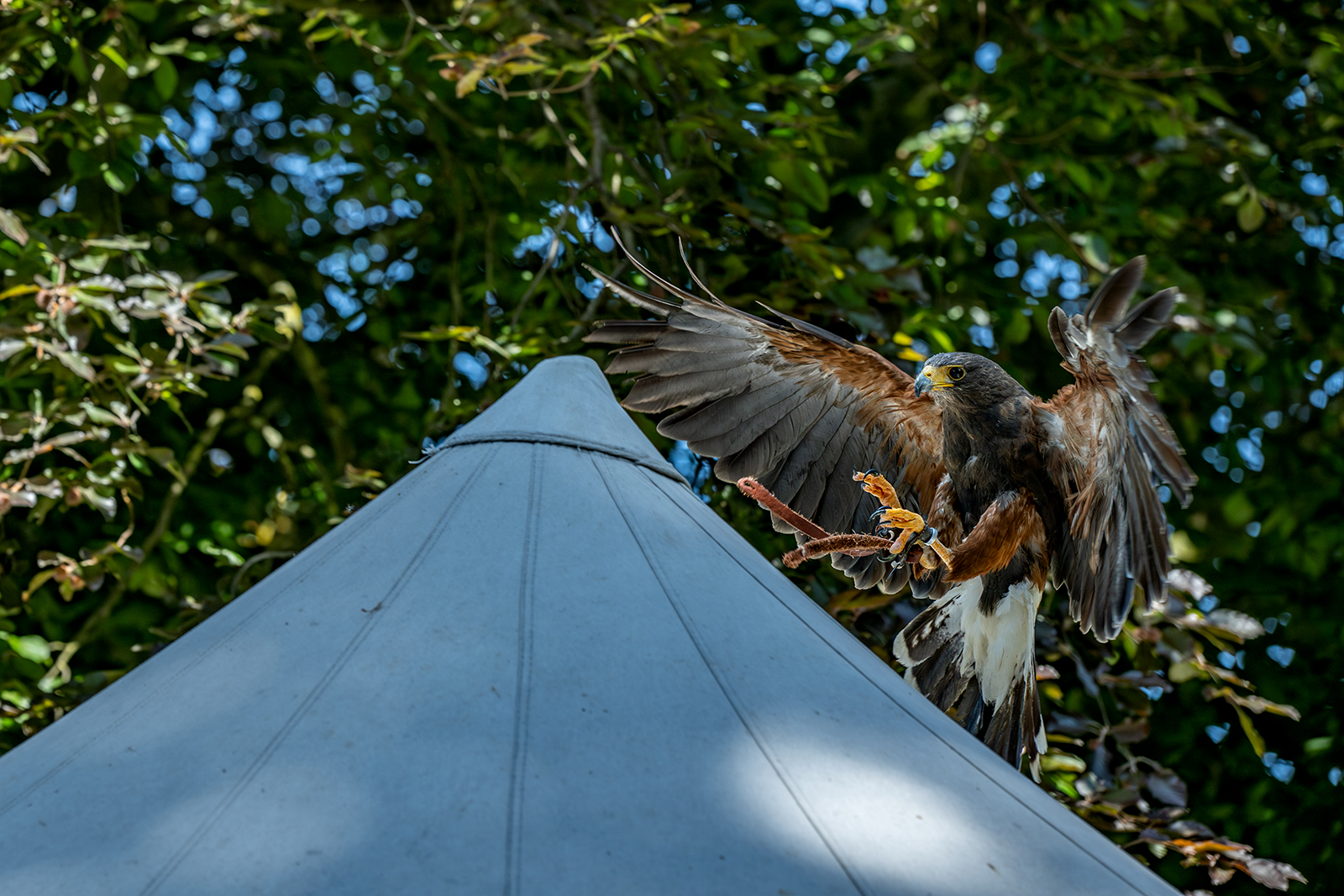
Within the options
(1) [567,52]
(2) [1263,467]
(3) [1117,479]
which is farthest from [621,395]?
(2) [1263,467]

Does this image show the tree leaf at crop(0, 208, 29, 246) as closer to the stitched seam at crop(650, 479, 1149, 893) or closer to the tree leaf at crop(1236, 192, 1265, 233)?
the stitched seam at crop(650, 479, 1149, 893)

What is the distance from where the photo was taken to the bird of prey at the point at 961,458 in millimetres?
1672

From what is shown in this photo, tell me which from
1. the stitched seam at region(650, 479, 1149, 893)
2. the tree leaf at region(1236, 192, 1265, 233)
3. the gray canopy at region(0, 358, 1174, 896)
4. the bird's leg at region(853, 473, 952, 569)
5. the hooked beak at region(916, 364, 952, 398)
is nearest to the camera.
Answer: the gray canopy at region(0, 358, 1174, 896)

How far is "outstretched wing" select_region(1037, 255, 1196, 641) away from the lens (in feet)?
5.26

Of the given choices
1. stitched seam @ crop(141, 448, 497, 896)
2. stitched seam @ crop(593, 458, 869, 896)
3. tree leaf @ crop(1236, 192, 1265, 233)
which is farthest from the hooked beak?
tree leaf @ crop(1236, 192, 1265, 233)

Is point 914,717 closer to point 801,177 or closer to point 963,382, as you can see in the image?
point 963,382

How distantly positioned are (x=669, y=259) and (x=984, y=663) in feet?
4.80

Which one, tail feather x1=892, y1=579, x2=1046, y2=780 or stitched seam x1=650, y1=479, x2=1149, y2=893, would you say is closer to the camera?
stitched seam x1=650, y1=479, x2=1149, y2=893

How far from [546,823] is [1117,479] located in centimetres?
138

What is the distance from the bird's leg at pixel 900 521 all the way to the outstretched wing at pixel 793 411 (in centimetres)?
28

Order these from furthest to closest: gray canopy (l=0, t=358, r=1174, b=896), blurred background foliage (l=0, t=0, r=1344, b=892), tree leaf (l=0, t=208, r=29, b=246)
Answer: blurred background foliage (l=0, t=0, r=1344, b=892) < tree leaf (l=0, t=208, r=29, b=246) < gray canopy (l=0, t=358, r=1174, b=896)

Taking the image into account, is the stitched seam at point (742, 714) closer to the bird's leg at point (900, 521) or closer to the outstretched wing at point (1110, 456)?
the bird's leg at point (900, 521)

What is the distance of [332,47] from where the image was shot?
3.30 meters

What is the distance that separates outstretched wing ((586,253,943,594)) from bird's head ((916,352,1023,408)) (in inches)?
6.1
